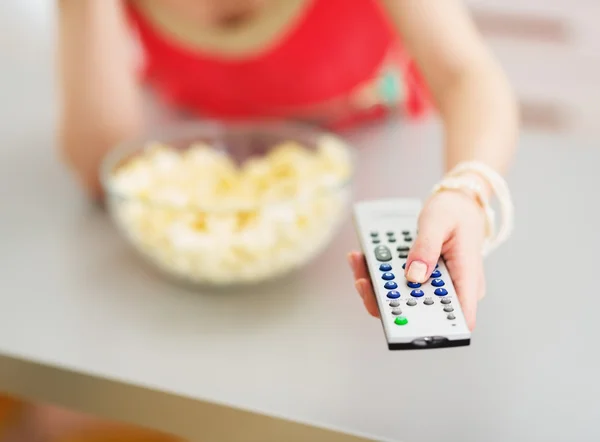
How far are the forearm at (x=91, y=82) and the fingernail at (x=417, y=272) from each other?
0.41 m

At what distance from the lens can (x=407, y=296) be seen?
333 millimetres

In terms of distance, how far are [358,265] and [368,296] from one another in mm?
36

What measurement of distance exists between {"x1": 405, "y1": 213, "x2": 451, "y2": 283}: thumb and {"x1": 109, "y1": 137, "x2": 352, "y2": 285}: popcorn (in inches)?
6.9

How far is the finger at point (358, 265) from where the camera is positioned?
0.37m

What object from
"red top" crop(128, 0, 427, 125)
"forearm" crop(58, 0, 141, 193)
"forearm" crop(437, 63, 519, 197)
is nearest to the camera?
"forearm" crop(437, 63, 519, 197)

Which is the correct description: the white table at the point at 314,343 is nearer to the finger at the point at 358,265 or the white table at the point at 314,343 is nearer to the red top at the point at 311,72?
the finger at the point at 358,265

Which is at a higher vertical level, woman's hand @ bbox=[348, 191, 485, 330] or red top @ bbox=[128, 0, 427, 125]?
red top @ bbox=[128, 0, 427, 125]

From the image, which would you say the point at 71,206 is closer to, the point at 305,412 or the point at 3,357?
the point at 3,357

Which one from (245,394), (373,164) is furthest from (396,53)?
(245,394)

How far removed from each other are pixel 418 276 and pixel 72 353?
265 mm

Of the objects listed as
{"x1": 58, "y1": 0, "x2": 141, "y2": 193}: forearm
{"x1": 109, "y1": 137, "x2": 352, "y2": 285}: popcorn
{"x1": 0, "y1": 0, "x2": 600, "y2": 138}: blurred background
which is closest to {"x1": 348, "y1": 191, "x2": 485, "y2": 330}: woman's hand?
{"x1": 109, "y1": 137, "x2": 352, "y2": 285}: popcorn

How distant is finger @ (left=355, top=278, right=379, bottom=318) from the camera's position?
35cm

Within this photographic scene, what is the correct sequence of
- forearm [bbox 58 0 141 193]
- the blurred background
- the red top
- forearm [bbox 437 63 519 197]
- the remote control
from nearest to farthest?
1. the remote control
2. forearm [bbox 437 63 519 197]
3. forearm [bbox 58 0 141 193]
4. the red top
5. the blurred background

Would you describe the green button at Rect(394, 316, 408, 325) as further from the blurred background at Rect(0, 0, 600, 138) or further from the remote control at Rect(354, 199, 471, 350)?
the blurred background at Rect(0, 0, 600, 138)
